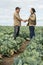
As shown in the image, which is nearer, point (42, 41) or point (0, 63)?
point (0, 63)

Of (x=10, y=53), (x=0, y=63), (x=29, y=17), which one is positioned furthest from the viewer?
(x=29, y=17)

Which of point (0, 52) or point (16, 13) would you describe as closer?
point (0, 52)

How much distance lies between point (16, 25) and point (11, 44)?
227 cm

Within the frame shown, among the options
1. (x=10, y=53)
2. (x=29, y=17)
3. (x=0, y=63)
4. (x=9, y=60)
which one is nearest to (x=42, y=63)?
(x=0, y=63)

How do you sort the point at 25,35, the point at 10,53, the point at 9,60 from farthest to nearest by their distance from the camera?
the point at 25,35, the point at 10,53, the point at 9,60

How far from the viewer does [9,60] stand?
28.7ft

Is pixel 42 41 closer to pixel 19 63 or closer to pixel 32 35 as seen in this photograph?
pixel 32 35

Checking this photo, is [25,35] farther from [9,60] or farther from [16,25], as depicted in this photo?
[9,60]

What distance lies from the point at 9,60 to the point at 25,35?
22.6ft

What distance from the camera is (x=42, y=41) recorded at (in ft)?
32.4

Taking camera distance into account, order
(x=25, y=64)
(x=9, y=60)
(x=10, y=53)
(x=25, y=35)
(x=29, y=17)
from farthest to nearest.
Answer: (x=25, y=35)
(x=29, y=17)
(x=10, y=53)
(x=9, y=60)
(x=25, y=64)

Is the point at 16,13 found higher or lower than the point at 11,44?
higher

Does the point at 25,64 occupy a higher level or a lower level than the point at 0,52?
higher

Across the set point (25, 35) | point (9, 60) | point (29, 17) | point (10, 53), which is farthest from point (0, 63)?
point (25, 35)
